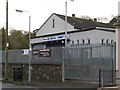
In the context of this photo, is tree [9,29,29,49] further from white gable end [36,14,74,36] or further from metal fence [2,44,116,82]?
metal fence [2,44,116,82]

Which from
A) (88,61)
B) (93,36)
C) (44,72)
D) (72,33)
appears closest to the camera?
(88,61)

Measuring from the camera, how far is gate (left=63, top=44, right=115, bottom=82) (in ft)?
79.5

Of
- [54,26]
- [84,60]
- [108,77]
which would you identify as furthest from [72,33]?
[108,77]

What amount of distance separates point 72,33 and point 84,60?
2358 centimetres

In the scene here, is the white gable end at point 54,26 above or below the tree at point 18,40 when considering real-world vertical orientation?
above

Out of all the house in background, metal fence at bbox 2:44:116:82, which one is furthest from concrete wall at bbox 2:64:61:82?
the house in background

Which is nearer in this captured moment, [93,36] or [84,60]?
[84,60]

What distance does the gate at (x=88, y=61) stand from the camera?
2423 centimetres

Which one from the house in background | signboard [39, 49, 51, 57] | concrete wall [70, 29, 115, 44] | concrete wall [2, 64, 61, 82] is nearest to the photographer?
concrete wall [2, 64, 61, 82]

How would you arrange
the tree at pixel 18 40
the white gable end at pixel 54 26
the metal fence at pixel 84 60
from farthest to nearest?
1. the tree at pixel 18 40
2. the white gable end at pixel 54 26
3. the metal fence at pixel 84 60

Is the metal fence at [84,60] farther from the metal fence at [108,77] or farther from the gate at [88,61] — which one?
the metal fence at [108,77]

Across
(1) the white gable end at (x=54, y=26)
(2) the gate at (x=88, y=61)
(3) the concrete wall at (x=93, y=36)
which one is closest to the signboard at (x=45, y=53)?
(2) the gate at (x=88, y=61)

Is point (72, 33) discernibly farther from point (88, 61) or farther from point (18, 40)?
point (18, 40)

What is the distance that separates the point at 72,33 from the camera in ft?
165
